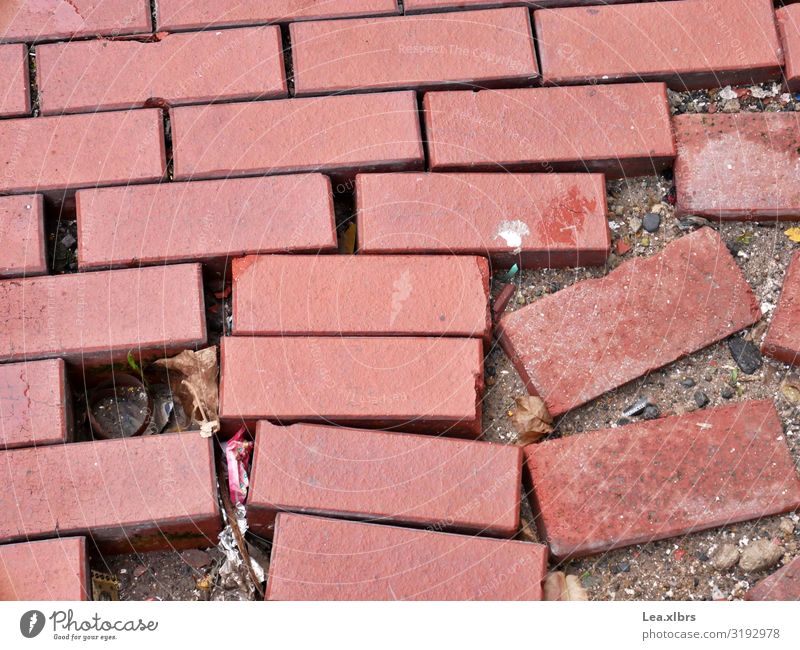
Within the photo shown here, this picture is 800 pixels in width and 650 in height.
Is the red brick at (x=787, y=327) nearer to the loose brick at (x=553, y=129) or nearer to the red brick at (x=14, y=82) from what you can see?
the loose brick at (x=553, y=129)

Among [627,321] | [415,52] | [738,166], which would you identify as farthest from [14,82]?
[738,166]

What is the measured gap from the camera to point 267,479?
225 centimetres

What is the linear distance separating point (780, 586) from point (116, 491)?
5.02 ft

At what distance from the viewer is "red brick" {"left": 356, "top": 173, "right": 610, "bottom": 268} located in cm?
243

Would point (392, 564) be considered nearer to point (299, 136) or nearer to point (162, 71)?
point (299, 136)

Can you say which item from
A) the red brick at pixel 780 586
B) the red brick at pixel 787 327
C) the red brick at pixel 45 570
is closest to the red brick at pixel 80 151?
the red brick at pixel 45 570

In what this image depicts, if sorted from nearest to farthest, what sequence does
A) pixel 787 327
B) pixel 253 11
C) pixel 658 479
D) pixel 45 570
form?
pixel 45 570 < pixel 658 479 < pixel 787 327 < pixel 253 11

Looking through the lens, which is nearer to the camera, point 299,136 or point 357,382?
point 357,382

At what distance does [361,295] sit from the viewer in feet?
7.82

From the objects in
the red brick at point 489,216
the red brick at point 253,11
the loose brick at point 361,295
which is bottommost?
the loose brick at point 361,295

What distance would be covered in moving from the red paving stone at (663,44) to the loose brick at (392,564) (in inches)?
48.6

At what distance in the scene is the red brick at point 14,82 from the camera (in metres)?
2.54

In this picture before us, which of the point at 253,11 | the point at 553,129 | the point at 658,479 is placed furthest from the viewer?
the point at 253,11

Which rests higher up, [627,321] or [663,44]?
[663,44]
